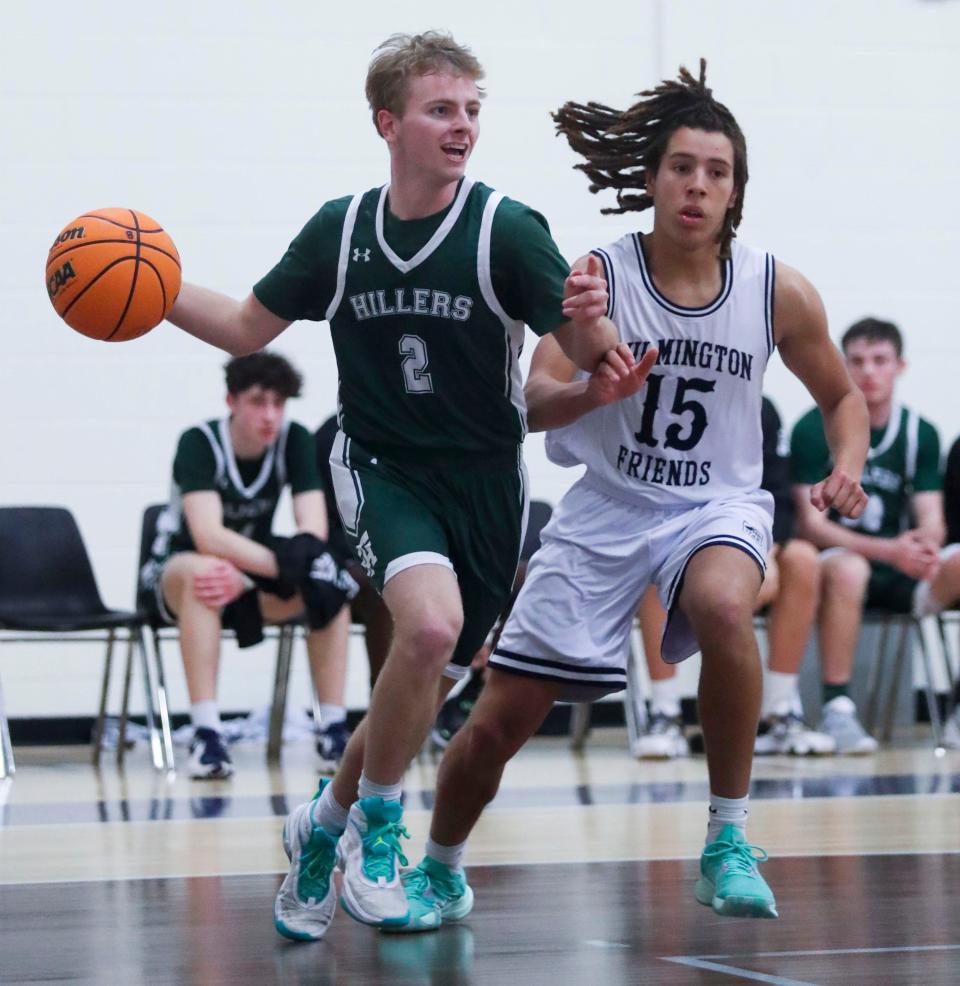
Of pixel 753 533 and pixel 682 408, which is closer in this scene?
pixel 753 533

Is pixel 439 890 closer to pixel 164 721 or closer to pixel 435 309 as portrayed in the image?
pixel 435 309

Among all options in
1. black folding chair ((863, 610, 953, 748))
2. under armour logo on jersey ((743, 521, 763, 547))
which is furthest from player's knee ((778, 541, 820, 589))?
under armour logo on jersey ((743, 521, 763, 547))

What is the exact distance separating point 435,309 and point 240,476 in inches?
140

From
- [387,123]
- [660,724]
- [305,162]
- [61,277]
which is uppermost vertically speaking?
[305,162]

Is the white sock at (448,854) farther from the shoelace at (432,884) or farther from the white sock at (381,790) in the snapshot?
the white sock at (381,790)

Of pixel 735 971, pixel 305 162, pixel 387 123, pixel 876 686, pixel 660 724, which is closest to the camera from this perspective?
pixel 735 971

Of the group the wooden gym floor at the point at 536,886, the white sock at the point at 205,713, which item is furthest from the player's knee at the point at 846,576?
the white sock at the point at 205,713

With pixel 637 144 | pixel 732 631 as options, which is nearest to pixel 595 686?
pixel 732 631

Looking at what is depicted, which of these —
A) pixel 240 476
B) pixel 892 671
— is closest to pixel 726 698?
pixel 240 476

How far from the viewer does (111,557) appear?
7742 millimetres

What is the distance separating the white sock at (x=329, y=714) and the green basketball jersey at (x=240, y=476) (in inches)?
26.4

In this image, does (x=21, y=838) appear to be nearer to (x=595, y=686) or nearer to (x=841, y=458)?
(x=595, y=686)

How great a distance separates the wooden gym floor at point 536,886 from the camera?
8.63ft

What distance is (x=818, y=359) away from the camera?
11.0 ft
